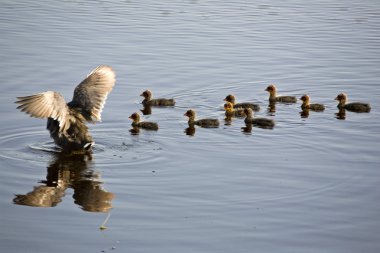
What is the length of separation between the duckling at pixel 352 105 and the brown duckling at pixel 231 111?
2.07m

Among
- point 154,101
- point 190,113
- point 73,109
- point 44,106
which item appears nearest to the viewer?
point 44,106

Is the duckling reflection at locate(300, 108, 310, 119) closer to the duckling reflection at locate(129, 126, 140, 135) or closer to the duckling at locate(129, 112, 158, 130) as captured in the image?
the duckling at locate(129, 112, 158, 130)

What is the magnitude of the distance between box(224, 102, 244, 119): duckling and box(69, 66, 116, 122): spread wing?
108 inches

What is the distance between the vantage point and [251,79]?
58.9 ft

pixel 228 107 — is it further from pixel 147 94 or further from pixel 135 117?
pixel 135 117

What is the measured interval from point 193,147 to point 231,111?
8.48 feet

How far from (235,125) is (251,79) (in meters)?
3.57

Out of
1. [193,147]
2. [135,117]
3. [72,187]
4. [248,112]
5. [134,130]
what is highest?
[248,112]

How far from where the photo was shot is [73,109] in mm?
12680

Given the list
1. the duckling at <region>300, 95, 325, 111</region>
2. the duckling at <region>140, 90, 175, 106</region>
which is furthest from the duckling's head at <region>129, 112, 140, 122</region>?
the duckling at <region>300, 95, 325, 111</region>

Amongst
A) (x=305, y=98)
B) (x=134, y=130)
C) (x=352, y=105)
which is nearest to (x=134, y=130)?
(x=134, y=130)

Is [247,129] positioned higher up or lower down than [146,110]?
lower down

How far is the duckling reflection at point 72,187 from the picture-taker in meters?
10.1

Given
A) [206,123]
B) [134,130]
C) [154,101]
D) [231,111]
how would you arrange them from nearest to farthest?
[134,130], [206,123], [231,111], [154,101]
